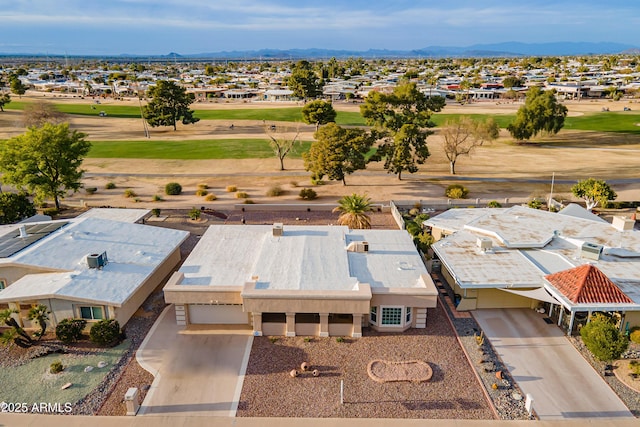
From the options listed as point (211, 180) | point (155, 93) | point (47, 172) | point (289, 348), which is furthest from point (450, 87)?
point (289, 348)

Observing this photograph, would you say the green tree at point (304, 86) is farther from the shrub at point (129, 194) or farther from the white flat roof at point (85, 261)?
the white flat roof at point (85, 261)

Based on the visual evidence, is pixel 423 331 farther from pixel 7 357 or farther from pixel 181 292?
pixel 7 357

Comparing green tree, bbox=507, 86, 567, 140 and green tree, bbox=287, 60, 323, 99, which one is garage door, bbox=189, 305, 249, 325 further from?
green tree, bbox=287, 60, 323, 99

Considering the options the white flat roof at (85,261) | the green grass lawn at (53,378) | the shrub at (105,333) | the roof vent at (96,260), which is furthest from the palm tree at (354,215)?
the green grass lawn at (53,378)

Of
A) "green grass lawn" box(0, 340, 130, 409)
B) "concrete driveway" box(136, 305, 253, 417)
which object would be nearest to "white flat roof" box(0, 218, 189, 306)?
"green grass lawn" box(0, 340, 130, 409)

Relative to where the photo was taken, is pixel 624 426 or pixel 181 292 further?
pixel 181 292

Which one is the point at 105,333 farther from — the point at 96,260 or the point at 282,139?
the point at 282,139
